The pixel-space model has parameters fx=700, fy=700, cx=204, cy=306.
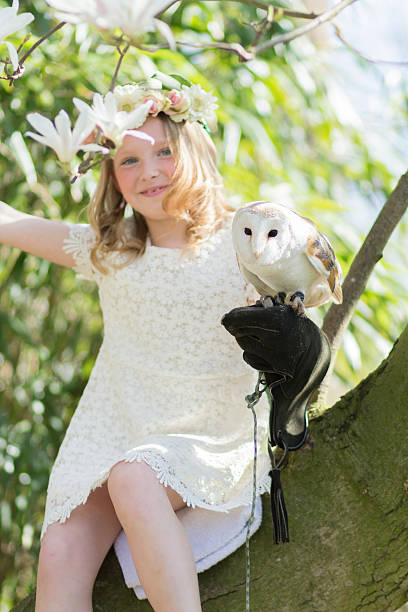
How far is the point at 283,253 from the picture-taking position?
0.81 metres

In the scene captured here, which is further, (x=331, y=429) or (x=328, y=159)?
(x=328, y=159)

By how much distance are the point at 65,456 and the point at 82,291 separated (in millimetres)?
1003

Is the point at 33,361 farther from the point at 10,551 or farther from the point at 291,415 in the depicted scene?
the point at 291,415

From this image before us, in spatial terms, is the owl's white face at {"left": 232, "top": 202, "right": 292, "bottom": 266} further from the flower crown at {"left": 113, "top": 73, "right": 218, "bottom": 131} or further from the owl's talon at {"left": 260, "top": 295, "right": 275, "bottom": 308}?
the flower crown at {"left": 113, "top": 73, "right": 218, "bottom": 131}

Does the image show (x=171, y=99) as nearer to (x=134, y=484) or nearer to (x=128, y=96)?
(x=128, y=96)

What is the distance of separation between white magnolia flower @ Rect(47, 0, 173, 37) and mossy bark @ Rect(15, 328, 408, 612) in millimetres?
556

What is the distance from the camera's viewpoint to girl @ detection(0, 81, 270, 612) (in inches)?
37.1

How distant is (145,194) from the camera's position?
113 centimetres

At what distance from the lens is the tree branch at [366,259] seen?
1054 mm

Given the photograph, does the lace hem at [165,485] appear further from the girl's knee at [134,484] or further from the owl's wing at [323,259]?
the owl's wing at [323,259]

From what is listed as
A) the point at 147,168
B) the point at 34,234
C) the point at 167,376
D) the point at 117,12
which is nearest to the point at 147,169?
the point at 147,168

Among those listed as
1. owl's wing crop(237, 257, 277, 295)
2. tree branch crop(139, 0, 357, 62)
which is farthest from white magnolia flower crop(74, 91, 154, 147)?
owl's wing crop(237, 257, 277, 295)

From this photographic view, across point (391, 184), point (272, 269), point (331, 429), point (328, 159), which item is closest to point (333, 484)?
point (331, 429)

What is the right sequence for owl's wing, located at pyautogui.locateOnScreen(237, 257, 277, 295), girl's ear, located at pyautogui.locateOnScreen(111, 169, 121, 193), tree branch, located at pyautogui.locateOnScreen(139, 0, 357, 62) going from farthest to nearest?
1. girl's ear, located at pyautogui.locateOnScreen(111, 169, 121, 193)
2. owl's wing, located at pyautogui.locateOnScreen(237, 257, 277, 295)
3. tree branch, located at pyautogui.locateOnScreen(139, 0, 357, 62)
